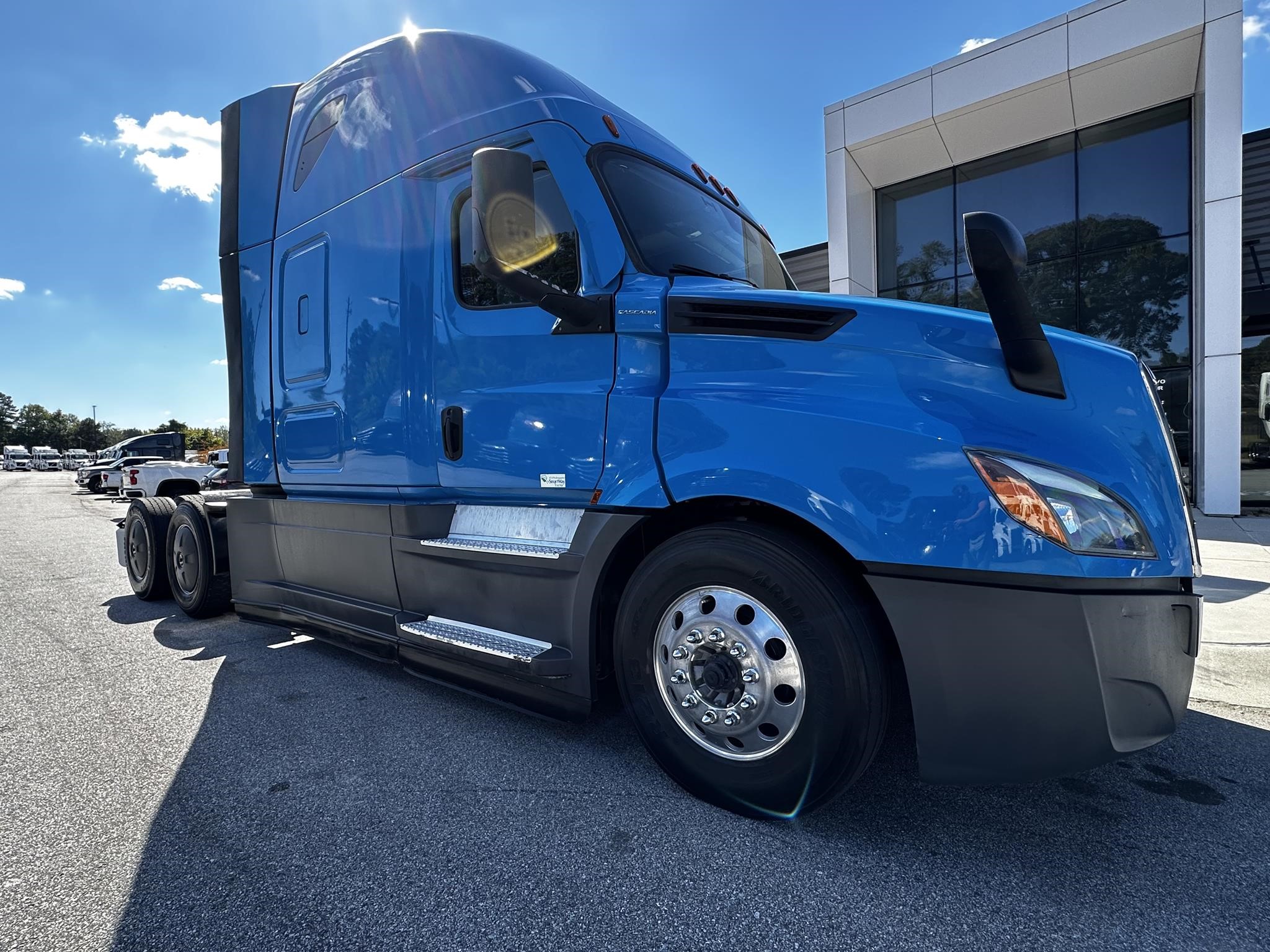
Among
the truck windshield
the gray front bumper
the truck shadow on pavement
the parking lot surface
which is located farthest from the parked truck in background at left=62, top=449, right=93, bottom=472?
the gray front bumper

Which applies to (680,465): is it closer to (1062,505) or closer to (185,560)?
(1062,505)

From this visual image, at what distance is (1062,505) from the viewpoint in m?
1.81

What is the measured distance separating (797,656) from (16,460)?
317 ft

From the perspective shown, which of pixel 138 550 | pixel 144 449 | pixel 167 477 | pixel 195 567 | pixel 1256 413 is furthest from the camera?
pixel 144 449

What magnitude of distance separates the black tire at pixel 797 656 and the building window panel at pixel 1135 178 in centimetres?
1387

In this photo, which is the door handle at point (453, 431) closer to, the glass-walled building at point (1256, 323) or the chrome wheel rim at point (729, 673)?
the chrome wheel rim at point (729, 673)

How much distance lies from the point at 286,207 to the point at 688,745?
3.71 meters

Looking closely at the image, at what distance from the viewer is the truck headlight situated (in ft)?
5.91

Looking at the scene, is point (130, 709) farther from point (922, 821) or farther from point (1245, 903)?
point (1245, 903)

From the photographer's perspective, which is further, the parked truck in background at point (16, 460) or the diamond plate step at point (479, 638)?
the parked truck in background at point (16, 460)

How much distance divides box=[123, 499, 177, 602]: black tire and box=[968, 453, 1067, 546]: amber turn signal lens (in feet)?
20.2

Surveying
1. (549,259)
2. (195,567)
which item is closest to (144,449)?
(195,567)

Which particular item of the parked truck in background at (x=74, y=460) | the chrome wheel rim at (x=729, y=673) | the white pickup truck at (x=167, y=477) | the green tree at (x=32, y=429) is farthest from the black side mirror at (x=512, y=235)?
the green tree at (x=32, y=429)

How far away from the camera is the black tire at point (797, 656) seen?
1.99 metres
